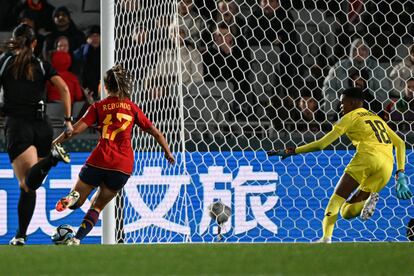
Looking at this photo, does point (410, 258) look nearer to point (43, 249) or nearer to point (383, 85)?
point (43, 249)

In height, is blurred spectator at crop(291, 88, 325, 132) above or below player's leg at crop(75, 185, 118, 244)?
above

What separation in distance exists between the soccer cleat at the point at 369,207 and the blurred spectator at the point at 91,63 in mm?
4348

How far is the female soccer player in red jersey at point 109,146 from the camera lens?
811cm

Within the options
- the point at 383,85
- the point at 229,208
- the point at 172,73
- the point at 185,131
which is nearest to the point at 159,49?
the point at 172,73

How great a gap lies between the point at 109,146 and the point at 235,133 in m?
2.57

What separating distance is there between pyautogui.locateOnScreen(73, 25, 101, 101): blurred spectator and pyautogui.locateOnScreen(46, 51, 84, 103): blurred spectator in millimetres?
118

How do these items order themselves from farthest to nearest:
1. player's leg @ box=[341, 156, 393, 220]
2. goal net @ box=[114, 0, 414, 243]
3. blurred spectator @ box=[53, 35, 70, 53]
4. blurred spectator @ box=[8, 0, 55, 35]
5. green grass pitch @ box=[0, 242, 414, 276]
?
1. blurred spectator @ box=[8, 0, 55, 35]
2. blurred spectator @ box=[53, 35, 70, 53]
3. goal net @ box=[114, 0, 414, 243]
4. player's leg @ box=[341, 156, 393, 220]
5. green grass pitch @ box=[0, 242, 414, 276]

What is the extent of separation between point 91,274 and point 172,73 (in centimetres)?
477

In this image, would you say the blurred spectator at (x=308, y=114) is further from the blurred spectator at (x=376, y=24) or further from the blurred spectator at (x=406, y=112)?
the blurred spectator at (x=376, y=24)

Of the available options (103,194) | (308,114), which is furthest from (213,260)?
(308,114)

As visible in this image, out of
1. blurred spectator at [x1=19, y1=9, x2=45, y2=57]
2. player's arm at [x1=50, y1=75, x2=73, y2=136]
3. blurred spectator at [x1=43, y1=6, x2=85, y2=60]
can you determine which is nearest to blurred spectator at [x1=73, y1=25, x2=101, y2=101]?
blurred spectator at [x1=43, y1=6, x2=85, y2=60]

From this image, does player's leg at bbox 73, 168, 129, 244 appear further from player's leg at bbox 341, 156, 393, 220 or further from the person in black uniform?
player's leg at bbox 341, 156, 393, 220

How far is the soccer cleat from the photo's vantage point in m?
8.67

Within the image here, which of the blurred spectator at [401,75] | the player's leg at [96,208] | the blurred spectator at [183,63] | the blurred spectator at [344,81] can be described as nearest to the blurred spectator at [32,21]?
the blurred spectator at [183,63]
